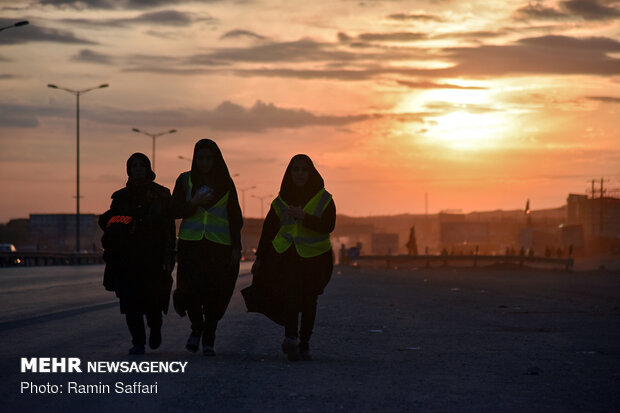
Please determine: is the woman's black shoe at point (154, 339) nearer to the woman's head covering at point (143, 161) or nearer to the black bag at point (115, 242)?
the black bag at point (115, 242)

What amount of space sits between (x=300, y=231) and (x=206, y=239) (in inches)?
34.8

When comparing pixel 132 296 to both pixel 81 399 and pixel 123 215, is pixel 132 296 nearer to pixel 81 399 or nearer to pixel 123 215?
pixel 123 215

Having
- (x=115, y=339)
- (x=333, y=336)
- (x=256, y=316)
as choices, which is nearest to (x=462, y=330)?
(x=333, y=336)

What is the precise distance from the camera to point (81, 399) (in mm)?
7066

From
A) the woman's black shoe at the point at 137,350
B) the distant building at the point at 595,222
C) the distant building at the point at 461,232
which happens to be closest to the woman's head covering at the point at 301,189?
the woman's black shoe at the point at 137,350

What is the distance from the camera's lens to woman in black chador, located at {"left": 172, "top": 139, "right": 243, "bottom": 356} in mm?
9844

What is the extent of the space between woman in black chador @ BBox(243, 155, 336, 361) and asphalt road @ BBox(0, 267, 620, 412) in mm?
533

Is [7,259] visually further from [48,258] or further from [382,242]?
[382,242]

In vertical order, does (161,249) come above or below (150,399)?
above

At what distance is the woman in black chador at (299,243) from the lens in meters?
9.77

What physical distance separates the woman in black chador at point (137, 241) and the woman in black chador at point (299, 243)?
97cm

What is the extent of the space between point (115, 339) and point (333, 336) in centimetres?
266

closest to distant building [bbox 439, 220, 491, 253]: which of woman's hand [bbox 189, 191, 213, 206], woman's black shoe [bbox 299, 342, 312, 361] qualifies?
woman's black shoe [bbox 299, 342, 312, 361]

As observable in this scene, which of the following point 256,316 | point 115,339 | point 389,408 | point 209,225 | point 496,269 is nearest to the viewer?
point 389,408
